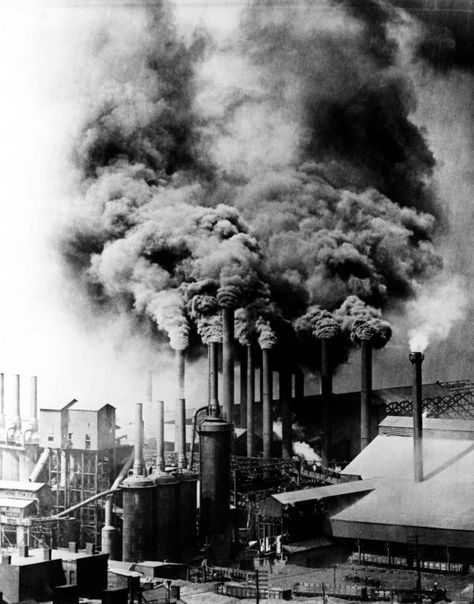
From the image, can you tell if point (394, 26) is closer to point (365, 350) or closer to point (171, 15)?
point (171, 15)

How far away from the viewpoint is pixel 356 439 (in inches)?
950

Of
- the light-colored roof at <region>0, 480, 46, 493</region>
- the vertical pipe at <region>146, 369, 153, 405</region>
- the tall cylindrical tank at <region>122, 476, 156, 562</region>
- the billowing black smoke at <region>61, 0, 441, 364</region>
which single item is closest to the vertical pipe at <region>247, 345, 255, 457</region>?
the billowing black smoke at <region>61, 0, 441, 364</region>

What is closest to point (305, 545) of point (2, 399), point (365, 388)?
point (365, 388)

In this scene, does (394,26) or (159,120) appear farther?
(159,120)

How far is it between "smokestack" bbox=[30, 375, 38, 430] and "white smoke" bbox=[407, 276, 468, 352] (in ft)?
26.4

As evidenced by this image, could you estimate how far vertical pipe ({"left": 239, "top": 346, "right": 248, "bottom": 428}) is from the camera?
76.5ft

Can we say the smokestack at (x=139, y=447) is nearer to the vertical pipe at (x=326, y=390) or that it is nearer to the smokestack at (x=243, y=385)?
the vertical pipe at (x=326, y=390)

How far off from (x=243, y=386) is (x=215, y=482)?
5115mm

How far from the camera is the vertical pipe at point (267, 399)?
22.5 metres

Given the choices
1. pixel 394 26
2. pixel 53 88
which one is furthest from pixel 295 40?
pixel 53 88

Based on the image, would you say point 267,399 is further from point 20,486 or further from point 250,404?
point 20,486

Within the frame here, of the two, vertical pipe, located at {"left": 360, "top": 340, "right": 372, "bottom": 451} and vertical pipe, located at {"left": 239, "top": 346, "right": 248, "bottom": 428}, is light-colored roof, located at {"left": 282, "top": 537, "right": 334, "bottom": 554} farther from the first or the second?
vertical pipe, located at {"left": 239, "top": 346, "right": 248, "bottom": 428}

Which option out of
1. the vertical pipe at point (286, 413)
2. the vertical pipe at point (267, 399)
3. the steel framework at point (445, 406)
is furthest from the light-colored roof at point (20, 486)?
the steel framework at point (445, 406)

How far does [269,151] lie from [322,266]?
2.94 meters
